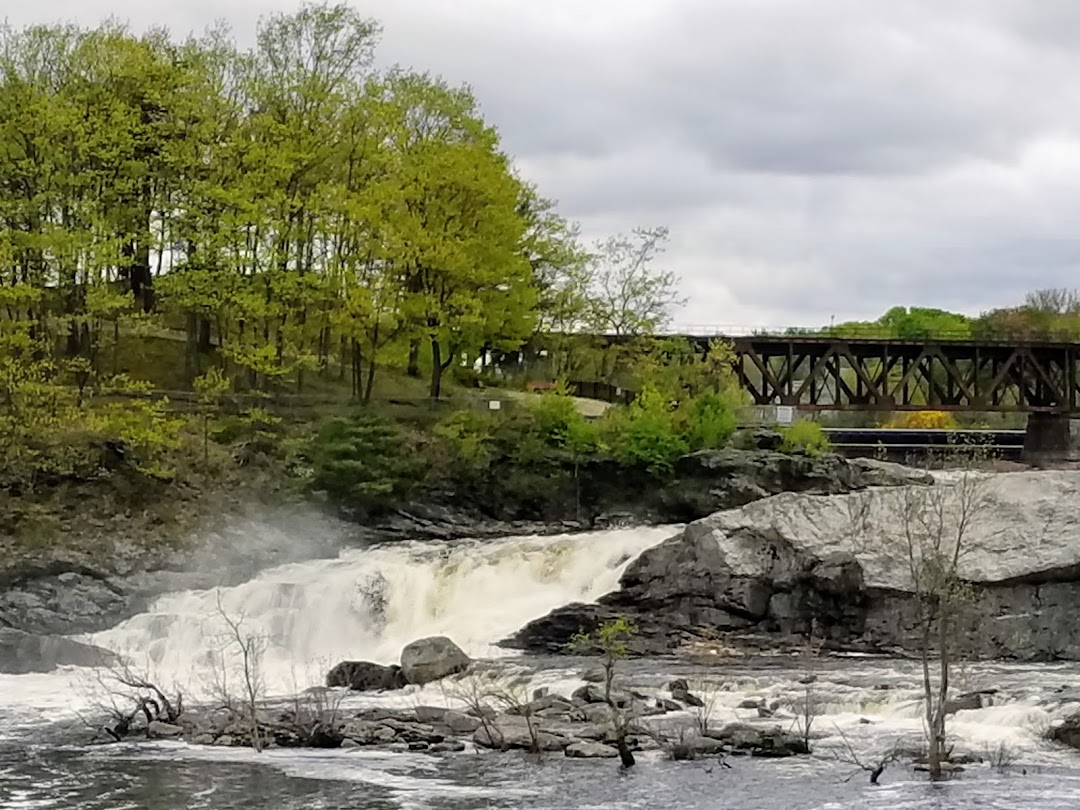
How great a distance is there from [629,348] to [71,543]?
25747mm

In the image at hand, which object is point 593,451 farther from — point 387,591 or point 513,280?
point 387,591

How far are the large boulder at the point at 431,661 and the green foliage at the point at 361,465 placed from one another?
48.9ft

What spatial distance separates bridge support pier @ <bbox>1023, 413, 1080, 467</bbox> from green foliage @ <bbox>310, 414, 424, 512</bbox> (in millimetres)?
30782

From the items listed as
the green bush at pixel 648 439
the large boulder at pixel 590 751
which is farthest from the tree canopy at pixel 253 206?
the large boulder at pixel 590 751

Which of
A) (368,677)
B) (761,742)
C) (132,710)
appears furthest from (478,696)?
(132,710)

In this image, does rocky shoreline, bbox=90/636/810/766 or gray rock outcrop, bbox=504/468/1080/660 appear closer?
rocky shoreline, bbox=90/636/810/766

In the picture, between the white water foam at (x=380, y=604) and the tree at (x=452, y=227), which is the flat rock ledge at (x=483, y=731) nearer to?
the white water foam at (x=380, y=604)

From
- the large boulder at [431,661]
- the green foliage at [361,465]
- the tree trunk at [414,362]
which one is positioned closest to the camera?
the large boulder at [431,661]

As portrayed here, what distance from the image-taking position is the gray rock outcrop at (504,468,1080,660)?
1439 inches

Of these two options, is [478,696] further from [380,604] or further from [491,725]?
[380,604]

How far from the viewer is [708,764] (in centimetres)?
2575

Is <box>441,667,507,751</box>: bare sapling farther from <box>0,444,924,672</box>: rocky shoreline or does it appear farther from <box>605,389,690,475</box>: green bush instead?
<box>605,389,690,475</box>: green bush

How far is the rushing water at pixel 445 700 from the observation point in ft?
77.8

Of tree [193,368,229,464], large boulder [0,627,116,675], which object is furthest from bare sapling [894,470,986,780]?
tree [193,368,229,464]
